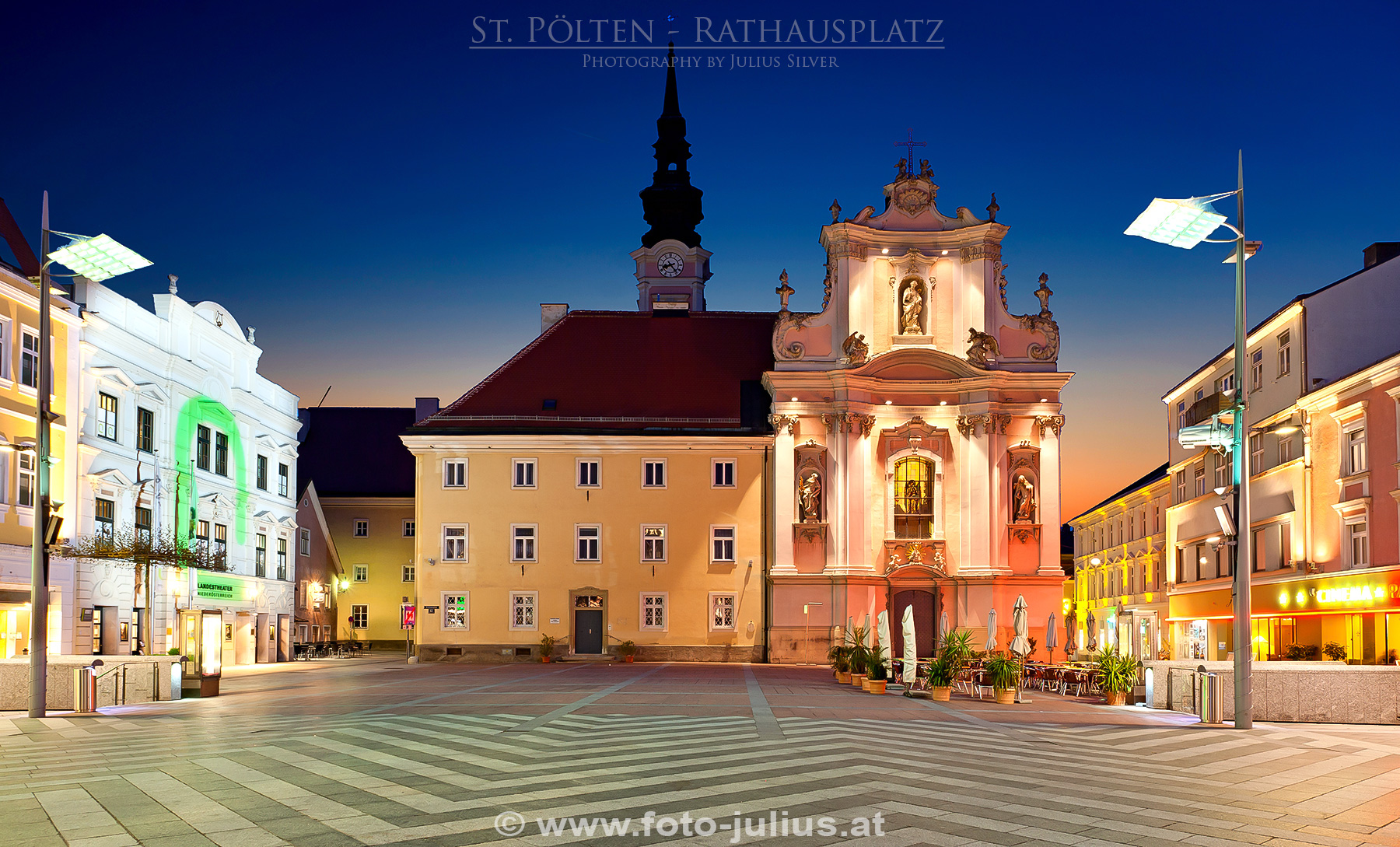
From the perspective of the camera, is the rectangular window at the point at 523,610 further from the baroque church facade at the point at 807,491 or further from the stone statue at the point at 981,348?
the stone statue at the point at 981,348

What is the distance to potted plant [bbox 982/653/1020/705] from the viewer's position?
27.8m

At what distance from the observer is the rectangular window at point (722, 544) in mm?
54438

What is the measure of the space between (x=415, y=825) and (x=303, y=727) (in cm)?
1042

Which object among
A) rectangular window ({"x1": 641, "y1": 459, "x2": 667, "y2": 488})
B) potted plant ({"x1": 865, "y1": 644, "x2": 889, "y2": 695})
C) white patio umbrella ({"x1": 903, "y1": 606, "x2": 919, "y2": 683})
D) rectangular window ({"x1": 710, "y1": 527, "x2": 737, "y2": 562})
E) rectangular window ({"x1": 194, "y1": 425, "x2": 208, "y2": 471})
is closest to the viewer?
potted plant ({"x1": 865, "y1": 644, "x2": 889, "y2": 695})

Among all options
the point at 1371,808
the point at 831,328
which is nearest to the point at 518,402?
the point at 831,328

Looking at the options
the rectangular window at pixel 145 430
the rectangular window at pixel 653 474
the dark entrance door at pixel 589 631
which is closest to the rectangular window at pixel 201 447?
the rectangular window at pixel 145 430

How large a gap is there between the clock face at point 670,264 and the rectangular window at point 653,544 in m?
22.8

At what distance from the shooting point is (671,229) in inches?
2953

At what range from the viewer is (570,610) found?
2122 inches

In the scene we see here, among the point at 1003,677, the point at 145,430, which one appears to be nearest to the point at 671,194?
the point at 145,430

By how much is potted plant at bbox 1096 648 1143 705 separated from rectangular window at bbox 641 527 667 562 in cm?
2835

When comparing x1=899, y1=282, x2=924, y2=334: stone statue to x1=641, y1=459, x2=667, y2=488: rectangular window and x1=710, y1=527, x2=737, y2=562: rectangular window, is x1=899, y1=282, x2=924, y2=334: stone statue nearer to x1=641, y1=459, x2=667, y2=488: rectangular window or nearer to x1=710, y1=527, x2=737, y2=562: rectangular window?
x1=710, y1=527, x2=737, y2=562: rectangular window

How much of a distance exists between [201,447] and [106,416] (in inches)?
316

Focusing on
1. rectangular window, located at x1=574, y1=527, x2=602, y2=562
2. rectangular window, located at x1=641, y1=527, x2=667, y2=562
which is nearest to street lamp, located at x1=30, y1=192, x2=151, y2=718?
rectangular window, located at x1=574, y1=527, x2=602, y2=562
